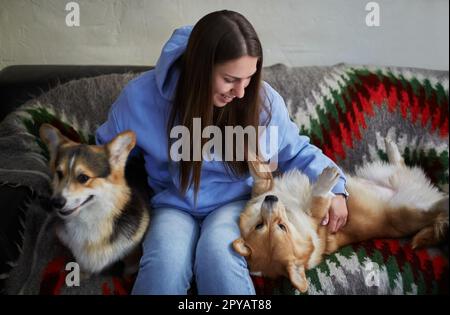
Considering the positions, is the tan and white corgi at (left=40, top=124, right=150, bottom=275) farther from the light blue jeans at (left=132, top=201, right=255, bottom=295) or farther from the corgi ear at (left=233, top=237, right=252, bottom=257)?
the corgi ear at (left=233, top=237, right=252, bottom=257)

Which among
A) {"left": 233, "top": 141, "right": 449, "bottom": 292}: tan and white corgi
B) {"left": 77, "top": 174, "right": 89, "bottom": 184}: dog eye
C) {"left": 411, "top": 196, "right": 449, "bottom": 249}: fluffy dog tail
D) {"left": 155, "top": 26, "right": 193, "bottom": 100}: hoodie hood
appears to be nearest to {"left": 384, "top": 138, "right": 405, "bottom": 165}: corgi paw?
{"left": 233, "top": 141, "right": 449, "bottom": 292}: tan and white corgi

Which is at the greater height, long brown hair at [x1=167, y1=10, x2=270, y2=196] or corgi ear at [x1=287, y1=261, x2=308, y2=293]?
long brown hair at [x1=167, y1=10, x2=270, y2=196]

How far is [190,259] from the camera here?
1030 mm

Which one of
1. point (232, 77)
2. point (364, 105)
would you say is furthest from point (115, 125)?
point (364, 105)

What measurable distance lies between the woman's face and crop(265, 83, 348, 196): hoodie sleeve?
0.15 meters

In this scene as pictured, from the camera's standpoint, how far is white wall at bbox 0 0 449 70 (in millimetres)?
1208

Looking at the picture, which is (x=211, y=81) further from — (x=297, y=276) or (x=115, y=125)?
(x=297, y=276)

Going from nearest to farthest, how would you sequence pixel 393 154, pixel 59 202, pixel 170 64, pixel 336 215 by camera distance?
pixel 59 202 → pixel 170 64 → pixel 336 215 → pixel 393 154

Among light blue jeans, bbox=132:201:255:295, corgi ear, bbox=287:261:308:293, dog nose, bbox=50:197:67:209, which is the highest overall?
dog nose, bbox=50:197:67:209

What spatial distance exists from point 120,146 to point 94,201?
0.14 meters

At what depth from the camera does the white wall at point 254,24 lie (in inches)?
47.6

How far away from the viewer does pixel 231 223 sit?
1.10 metres
